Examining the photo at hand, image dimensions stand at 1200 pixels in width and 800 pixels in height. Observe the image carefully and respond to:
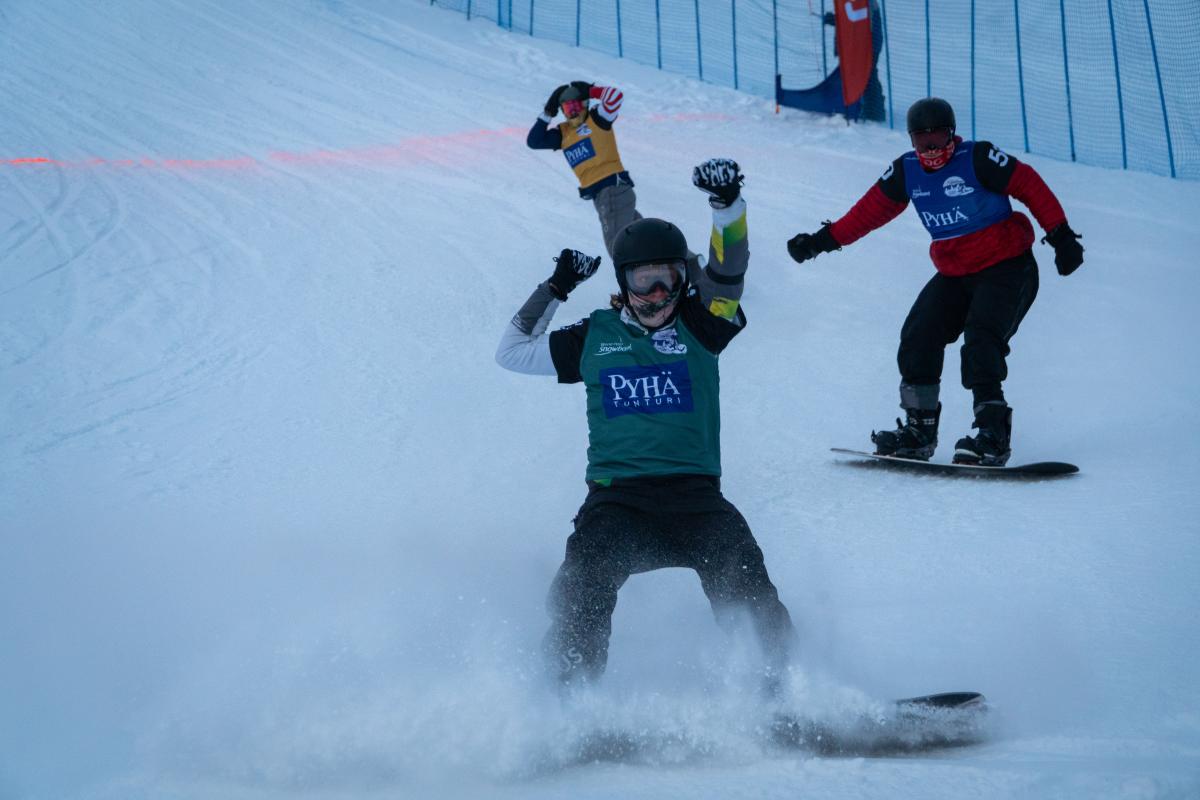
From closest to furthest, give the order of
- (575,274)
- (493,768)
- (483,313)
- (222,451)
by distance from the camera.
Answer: (493,768) → (575,274) → (222,451) → (483,313)

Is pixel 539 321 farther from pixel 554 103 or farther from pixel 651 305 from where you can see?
pixel 554 103

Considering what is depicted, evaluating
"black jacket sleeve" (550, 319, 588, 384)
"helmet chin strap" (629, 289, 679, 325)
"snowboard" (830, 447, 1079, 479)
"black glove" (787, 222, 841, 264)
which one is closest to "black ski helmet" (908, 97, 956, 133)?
"black glove" (787, 222, 841, 264)

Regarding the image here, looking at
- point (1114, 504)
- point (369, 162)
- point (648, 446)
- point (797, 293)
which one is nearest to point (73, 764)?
point (648, 446)

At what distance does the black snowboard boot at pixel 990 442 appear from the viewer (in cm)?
514

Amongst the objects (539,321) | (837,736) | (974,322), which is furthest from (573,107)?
(837,736)

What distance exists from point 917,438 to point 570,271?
2295 mm

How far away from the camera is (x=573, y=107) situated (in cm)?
852

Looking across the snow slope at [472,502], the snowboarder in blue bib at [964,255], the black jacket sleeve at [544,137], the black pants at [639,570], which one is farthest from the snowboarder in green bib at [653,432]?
Result: the black jacket sleeve at [544,137]

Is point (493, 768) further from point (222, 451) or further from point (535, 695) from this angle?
point (222, 451)

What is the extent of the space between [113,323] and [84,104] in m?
8.44

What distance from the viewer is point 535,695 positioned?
3.00 meters

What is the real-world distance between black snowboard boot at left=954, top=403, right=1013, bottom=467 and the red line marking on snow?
8.99 m

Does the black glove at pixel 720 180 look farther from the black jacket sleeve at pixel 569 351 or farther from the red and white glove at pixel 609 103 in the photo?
the red and white glove at pixel 609 103

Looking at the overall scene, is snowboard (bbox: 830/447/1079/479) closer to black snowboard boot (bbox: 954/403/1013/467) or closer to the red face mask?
black snowboard boot (bbox: 954/403/1013/467)
